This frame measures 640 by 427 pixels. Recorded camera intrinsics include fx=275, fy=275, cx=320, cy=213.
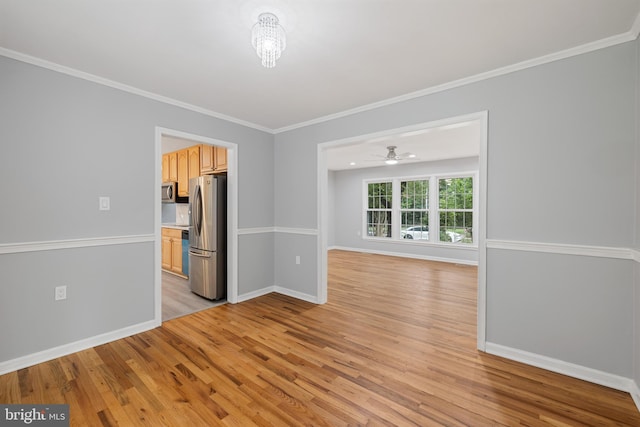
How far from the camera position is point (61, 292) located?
7.97 ft

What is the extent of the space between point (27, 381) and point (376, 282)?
169 inches

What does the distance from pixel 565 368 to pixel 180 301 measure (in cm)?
427

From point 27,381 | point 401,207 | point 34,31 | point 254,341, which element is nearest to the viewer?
point 34,31

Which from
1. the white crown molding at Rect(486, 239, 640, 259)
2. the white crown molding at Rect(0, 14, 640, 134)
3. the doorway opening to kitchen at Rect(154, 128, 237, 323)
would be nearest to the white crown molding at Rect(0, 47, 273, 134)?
the white crown molding at Rect(0, 14, 640, 134)

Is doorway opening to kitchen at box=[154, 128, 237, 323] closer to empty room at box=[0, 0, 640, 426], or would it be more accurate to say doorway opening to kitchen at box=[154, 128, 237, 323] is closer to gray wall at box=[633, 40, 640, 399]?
empty room at box=[0, 0, 640, 426]

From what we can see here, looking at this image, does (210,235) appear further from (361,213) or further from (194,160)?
(361,213)

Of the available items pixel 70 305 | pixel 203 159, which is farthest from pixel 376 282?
pixel 70 305

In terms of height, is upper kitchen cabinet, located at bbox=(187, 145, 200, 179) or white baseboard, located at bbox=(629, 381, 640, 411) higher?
upper kitchen cabinet, located at bbox=(187, 145, 200, 179)

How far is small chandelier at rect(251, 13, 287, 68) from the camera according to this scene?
1.72 metres

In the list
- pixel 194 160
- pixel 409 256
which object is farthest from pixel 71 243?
pixel 409 256

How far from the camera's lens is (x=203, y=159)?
15.3ft

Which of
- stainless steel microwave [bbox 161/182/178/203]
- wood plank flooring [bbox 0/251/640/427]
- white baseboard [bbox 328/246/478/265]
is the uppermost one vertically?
stainless steel microwave [bbox 161/182/178/203]

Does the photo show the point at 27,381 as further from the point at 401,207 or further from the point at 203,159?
the point at 401,207

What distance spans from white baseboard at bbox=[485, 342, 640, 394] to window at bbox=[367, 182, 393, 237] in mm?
5472
